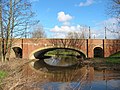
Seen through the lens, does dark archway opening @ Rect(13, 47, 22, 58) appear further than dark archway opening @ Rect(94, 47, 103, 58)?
No

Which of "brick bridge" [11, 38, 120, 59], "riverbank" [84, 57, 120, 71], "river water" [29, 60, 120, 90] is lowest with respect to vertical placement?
"riverbank" [84, 57, 120, 71]

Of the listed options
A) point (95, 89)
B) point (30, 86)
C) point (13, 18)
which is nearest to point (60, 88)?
point (95, 89)

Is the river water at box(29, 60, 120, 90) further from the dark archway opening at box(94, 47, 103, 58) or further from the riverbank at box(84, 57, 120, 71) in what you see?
the dark archway opening at box(94, 47, 103, 58)

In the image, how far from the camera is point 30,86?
35.7 feet

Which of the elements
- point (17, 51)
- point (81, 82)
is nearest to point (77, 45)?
point (17, 51)

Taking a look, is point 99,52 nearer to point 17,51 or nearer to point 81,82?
point 17,51

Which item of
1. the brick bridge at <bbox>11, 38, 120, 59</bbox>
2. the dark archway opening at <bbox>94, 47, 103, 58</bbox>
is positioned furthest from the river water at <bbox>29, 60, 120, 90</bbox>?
the dark archway opening at <bbox>94, 47, 103, 58</bbox>

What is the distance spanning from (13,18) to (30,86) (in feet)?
42.4

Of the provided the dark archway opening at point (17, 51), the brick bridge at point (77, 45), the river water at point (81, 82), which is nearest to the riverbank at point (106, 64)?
the river water at point (81, 82)

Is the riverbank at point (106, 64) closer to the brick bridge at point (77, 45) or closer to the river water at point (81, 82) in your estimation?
the river water at point (81, 82)

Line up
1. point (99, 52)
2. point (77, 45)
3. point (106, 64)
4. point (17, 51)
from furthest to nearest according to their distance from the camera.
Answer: point (99, 52) < point (17, 51) < point (77, 45) < point (106, 64)

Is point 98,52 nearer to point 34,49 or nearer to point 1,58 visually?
point 34,49

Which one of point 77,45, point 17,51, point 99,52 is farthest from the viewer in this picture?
point 99,52

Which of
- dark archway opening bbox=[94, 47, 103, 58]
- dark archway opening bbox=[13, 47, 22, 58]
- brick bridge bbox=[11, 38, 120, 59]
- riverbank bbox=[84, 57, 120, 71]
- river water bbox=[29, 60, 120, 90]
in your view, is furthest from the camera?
Result: dark archway opening bbox=[94, 47, 103, 58]
